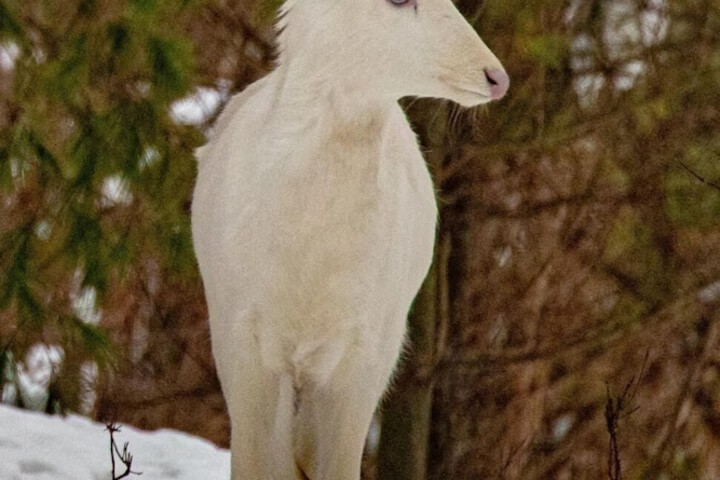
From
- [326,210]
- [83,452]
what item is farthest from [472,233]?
[326,210]

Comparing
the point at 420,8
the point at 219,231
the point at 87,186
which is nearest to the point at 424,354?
the point at 87,186

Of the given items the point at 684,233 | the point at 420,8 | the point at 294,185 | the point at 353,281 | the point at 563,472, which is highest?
the point at 420,8

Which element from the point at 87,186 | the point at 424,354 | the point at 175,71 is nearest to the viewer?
the point at 175,71

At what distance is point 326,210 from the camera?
8.48 feet

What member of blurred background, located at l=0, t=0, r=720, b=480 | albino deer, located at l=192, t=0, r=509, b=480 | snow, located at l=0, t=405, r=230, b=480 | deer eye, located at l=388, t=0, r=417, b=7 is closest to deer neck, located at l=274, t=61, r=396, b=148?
albino deer, located at l=192, t=0, r=509, b=480

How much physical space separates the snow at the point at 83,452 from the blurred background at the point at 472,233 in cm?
22

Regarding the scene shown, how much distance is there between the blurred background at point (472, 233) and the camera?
3674mm

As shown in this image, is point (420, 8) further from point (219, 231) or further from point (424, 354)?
point (424, 354)

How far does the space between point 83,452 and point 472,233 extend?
2.05 metres

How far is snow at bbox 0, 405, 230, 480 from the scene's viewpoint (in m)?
3.44

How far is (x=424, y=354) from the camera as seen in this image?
415 centimetres

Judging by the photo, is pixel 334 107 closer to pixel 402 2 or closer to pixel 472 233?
pixel 402 2

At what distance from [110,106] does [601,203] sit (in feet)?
8.97

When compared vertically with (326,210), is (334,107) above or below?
above
